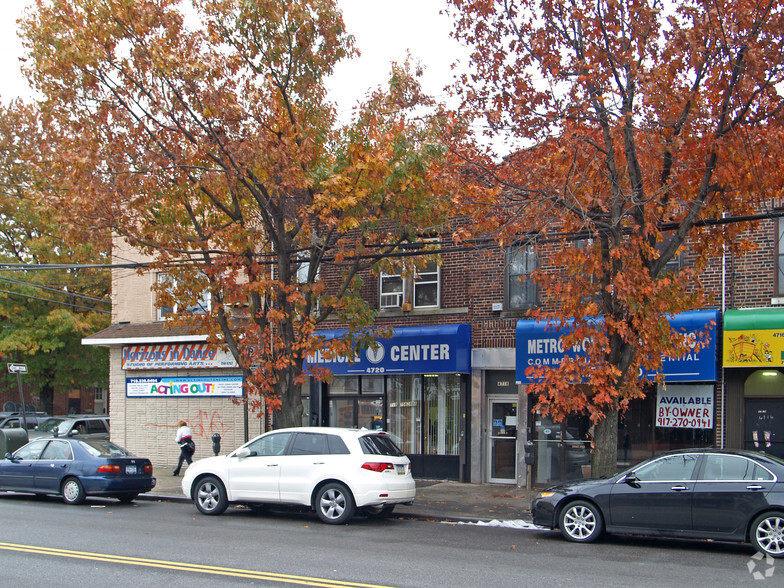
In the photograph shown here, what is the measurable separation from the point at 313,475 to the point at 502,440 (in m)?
6.61

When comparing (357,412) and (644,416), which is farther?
(357,412)

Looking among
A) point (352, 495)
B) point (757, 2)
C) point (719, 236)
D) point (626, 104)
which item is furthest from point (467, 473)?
point (757, 2)

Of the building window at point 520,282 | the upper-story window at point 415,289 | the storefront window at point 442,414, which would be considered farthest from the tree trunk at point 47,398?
the building window at point 520,282

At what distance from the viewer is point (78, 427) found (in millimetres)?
24719

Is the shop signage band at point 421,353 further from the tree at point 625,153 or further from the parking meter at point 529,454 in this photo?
the tree at point 625,153

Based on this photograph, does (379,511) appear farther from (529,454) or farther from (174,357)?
(174,357)

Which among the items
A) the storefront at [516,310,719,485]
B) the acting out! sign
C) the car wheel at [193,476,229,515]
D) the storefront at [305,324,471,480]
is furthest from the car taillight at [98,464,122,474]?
the acting out! sign

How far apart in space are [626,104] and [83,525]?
10716mm

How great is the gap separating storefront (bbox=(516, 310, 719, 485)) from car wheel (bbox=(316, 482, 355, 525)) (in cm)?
489

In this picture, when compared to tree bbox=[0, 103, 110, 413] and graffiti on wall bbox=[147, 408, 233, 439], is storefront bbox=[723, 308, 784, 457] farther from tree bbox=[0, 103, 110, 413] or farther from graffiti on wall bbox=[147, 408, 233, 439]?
tree bbox=[0, 103, 110, 413]

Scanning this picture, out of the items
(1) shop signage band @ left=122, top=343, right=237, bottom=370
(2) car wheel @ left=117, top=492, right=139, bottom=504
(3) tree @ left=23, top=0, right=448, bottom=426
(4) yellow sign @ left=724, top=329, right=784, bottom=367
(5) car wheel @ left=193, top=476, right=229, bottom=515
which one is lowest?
(2) car wheel @ left=117, top=492, right=139, bottom=504

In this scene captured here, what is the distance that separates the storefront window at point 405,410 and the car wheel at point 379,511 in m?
5.30

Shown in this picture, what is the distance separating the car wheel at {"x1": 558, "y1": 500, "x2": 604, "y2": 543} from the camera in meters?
10.8

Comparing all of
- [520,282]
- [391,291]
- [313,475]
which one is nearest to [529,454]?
[520,282]
